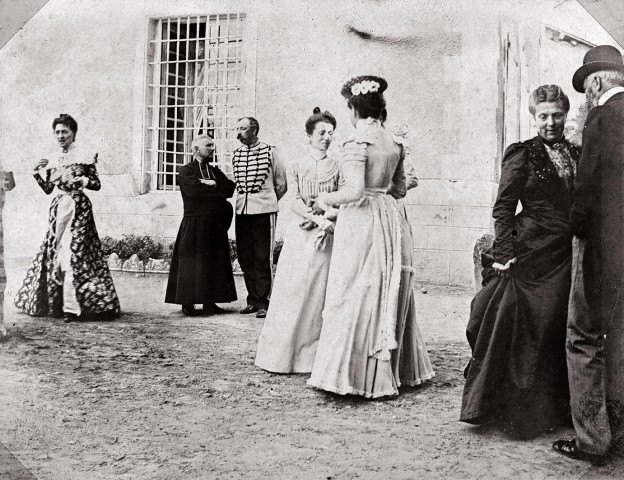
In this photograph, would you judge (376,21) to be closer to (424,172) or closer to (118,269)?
(424,172)

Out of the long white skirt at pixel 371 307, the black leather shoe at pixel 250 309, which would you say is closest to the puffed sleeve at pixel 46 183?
the black leather shoe at pixel 250 309

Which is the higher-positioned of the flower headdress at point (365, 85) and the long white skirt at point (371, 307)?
the flower headdress at point (365, 85)

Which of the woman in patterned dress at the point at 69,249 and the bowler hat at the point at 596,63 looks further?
the woman in patterned dress at the point at 69,249

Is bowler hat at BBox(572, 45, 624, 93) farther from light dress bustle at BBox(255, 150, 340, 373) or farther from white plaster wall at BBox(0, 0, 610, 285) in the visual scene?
light dress bustle at BBox(255, 150, 340, 373)

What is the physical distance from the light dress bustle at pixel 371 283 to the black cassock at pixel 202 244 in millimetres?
599

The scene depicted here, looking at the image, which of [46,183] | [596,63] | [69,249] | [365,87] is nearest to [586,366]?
[596,63]

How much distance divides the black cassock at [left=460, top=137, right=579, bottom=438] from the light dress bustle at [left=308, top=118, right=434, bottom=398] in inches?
19.8

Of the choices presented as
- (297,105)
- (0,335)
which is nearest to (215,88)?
(297,105)

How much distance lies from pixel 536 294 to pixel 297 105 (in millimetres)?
1389

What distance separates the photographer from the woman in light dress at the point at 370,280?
10.0 feet

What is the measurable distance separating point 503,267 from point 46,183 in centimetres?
230

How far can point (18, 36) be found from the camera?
10.8 ft

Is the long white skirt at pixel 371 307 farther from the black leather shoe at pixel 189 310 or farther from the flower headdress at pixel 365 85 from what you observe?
the black leather shoe at pixel 189 310

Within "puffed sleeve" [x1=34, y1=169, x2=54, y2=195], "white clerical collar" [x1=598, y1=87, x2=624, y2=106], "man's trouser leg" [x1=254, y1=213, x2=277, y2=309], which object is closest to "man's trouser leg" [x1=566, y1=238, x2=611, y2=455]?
"white clerical collar" [x1=598, y1=87, x2=624, y2=106]
